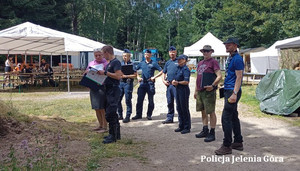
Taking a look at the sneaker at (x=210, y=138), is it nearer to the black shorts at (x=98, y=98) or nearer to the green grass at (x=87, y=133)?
the green grass at (x=87, y=133)

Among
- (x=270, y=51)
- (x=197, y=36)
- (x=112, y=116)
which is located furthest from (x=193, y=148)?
(x=197, y=36)

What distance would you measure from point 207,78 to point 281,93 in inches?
168

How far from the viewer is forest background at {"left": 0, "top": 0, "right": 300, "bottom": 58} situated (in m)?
28.2

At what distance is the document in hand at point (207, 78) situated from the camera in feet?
17.5

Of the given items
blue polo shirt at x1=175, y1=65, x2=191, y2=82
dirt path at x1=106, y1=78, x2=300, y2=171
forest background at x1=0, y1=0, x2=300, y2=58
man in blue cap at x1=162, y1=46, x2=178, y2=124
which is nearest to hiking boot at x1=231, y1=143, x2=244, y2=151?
dirt path at x1=106, y1=78, x2=300, y2=171

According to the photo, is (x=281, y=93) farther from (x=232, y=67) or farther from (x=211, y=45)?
(x=211, y=45)

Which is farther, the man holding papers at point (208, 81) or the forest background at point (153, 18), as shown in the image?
the forest background at point (153, 18)

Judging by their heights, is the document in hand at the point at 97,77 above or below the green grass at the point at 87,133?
above

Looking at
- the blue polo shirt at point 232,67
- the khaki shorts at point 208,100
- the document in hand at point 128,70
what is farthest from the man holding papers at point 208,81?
the document in hand at point 128,70

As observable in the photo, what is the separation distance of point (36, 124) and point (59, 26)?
31.8 metres

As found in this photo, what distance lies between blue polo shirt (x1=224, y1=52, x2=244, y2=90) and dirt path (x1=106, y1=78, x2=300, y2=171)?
3.52 feet

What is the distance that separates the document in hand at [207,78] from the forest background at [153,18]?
22.2 m

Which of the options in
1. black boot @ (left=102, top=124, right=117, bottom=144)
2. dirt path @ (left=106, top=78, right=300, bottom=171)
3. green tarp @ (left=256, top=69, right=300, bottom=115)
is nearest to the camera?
dirt path @ (left=106, top=78, right=300, bottom=171)

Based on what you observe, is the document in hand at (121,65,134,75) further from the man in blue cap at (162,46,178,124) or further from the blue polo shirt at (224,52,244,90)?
the blue polo shirt at (224,52,244,90)
